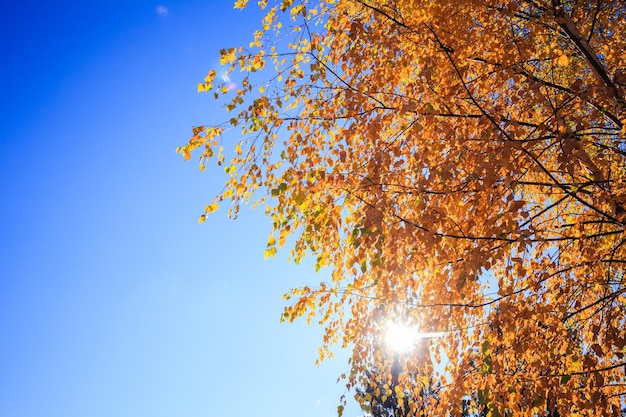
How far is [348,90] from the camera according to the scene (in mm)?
3848

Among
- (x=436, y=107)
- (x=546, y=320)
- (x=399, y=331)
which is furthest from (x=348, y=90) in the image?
(x=546, y=320)

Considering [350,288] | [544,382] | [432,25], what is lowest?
[544,382]

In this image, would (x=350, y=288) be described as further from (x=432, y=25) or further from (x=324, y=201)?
(x=432, y=25)

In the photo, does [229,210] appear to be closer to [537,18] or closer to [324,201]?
[324,201]

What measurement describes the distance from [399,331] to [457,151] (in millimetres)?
2055

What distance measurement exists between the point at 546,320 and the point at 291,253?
2.56 m

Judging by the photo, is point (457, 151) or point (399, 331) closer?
point (457, 151)

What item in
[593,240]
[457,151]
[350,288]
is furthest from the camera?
[350,288]

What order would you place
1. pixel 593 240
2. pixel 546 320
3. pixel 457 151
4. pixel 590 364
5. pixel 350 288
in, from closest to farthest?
pixel 590 364
pixel 457 151
pixel 546 320
pixel 593 240
pixel 350 288

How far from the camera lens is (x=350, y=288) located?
15.5ft

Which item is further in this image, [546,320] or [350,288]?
[350,288]

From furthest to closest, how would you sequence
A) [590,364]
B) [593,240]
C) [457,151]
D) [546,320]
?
[593,240] → [546,320] → [457,151] → [590,364]

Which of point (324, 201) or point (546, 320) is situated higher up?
point (324, 201)

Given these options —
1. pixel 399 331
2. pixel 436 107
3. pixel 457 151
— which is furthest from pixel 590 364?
pixel 436 107
